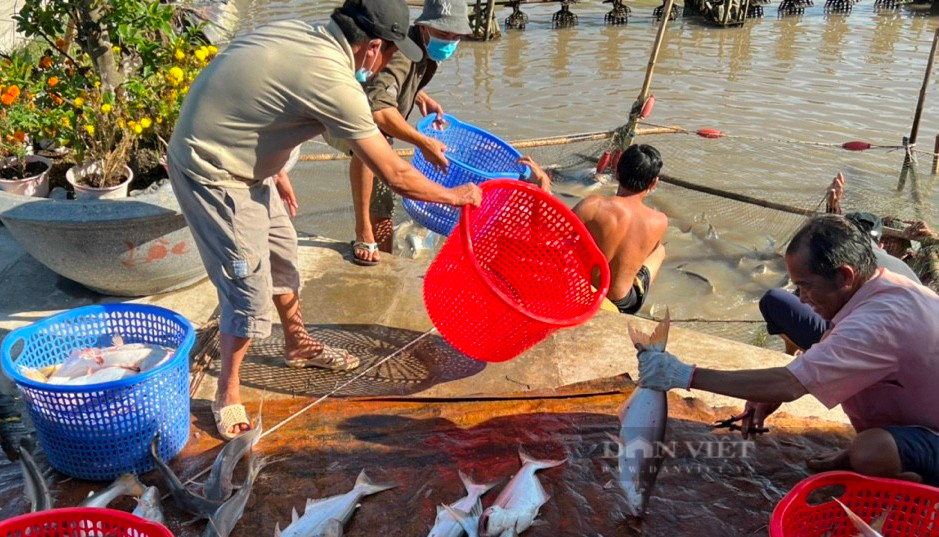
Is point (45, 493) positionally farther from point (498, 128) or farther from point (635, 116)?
point (498, 128)

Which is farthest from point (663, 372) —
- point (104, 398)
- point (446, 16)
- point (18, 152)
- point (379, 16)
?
point (18, 152)

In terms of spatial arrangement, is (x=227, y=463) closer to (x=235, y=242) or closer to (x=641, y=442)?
(x=235, y=242)

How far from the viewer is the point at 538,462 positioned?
3350mm

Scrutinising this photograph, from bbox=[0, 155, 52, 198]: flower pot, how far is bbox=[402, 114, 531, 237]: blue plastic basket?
2.30m

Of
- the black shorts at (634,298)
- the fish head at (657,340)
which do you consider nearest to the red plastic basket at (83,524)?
the fish head at (657,340)

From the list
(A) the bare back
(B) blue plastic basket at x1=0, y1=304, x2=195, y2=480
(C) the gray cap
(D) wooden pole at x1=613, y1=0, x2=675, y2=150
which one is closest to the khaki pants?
(B) blue plastic basket at x1=0, y1=304, x2=195, y2=480

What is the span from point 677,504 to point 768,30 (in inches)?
781

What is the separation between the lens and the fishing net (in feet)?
24.5

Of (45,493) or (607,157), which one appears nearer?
(45,493)

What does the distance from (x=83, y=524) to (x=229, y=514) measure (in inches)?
21.1

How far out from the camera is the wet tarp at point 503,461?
309 cm

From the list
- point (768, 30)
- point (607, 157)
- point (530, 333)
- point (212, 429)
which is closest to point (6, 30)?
point (607, 157)

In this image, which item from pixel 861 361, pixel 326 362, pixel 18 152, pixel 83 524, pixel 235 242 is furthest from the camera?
pixel 18 152

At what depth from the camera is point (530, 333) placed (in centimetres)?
358
